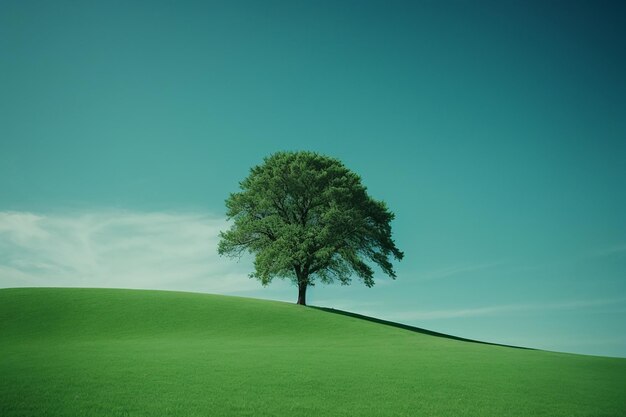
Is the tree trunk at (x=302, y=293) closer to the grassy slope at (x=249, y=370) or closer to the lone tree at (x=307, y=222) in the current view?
the lone tree at (x=307, y=222)

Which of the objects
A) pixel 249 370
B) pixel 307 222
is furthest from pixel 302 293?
pixel 249 370

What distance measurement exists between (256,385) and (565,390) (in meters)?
12.4

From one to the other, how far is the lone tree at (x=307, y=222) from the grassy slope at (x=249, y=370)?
9.96 m

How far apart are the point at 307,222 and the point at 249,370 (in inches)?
1164

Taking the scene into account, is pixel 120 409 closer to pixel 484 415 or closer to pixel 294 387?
pixel 294 387

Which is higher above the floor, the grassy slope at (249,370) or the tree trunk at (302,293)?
the tree trunk at (302,293)

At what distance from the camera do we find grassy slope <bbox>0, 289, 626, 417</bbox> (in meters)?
13.8

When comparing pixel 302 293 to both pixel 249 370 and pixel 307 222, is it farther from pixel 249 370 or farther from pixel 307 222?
pixel 249 370

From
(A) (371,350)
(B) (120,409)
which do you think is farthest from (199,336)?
(B) (120,409)

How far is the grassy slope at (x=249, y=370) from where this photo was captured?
1383 centimetres

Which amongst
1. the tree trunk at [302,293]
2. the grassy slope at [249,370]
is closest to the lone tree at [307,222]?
the tree trunk at [302,293]

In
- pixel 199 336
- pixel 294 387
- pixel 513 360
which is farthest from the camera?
pixel 199 336

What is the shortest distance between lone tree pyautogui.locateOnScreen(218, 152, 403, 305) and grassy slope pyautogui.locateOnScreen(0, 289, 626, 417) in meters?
9.96

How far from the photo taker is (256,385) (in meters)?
15.8
